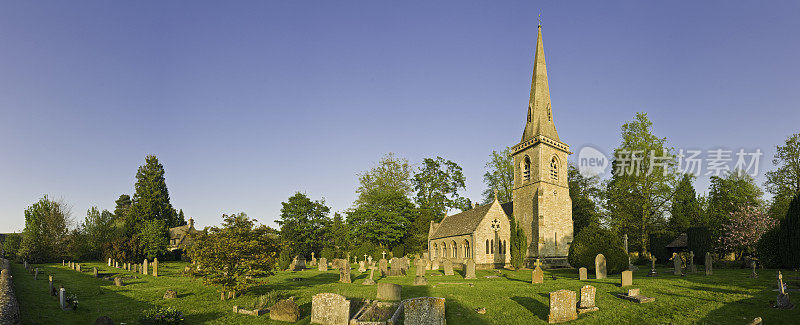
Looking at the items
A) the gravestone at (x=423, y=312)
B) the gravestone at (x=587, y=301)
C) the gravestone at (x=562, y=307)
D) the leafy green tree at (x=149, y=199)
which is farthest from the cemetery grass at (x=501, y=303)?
the leafy green tree at (x=149, y=199)

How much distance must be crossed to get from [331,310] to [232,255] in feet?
20.8

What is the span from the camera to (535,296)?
56.3 feet

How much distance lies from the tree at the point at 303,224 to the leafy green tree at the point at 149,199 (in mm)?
16893

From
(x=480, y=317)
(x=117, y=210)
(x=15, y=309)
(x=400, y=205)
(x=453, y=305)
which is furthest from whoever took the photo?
(x=117, y=210)

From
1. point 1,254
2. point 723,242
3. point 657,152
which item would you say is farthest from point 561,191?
point 1,254

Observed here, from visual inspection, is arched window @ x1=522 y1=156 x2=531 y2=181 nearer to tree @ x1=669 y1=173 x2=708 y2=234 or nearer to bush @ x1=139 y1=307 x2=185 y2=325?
tree @ x1=669 y1=173 x2=708 y2=234

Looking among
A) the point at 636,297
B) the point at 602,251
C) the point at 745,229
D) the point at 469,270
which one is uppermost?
the point at 745,229

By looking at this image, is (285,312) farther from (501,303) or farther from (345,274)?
(345,274)

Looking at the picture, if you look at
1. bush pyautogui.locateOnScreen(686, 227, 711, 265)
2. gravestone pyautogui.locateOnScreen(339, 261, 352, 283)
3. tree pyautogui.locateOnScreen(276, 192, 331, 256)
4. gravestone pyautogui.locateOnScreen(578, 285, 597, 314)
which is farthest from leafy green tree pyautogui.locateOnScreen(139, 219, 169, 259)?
bush pyautogui.locateOnScreen(686, 227, 711, 265)

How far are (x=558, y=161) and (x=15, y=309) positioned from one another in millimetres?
41133

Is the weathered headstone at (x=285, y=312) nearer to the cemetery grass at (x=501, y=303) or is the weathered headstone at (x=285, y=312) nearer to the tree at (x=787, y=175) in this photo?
the cemetery grass at (x=501, y=303)

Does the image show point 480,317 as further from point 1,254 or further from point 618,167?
point 1,254

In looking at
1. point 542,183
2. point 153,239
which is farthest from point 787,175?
point 153,239

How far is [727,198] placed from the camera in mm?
41938
